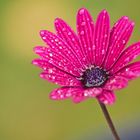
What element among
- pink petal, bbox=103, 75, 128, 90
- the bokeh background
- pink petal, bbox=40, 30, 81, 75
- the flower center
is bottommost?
pink petal, bbox=103, 75, 128, 90

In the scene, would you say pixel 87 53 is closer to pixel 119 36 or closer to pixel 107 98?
pixel 119 36

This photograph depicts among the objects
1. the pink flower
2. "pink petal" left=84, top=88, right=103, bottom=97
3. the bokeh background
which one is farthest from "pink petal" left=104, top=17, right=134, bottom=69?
the bokeh background

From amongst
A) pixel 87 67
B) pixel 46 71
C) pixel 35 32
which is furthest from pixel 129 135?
pixel 35 32

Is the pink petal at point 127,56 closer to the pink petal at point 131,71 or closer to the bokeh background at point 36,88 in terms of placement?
the pink petal at point 131,71

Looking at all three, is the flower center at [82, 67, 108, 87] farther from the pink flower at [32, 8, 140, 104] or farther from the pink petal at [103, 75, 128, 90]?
the pink petal at [103, 75, 128, 90]

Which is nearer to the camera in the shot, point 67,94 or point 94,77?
point 67,94

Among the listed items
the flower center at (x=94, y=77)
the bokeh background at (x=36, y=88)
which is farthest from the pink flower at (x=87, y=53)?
the bokeh background at (x=36, y=88)

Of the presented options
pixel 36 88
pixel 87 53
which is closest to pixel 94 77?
pixel 87 53
